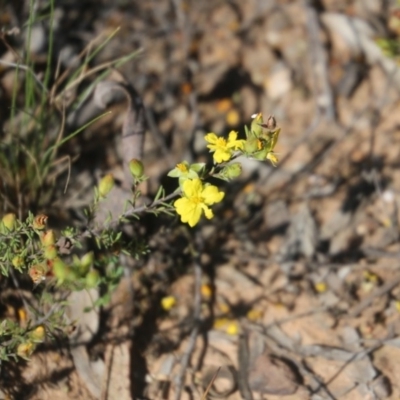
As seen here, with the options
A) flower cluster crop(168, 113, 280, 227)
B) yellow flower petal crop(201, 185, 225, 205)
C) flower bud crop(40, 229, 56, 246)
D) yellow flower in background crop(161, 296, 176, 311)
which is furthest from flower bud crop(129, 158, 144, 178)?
yellow flower in background crop(161, 296, 176, 311)

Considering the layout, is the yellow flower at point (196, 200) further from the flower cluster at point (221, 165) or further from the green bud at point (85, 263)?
the green bud at point (85, 263)

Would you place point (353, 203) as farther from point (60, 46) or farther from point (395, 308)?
point (60, 46)

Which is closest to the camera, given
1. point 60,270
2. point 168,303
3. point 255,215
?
point 60,270

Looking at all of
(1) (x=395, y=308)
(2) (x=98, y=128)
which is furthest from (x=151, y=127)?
(1) (x=395, y=308)

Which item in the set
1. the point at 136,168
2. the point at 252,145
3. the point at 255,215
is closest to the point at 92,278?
the point at 136,168

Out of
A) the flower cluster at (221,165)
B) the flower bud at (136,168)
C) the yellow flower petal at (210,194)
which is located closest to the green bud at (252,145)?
the flower cluster at (221,165)

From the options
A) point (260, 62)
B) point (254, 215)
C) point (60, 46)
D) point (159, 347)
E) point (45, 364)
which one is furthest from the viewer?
point (260, 62)

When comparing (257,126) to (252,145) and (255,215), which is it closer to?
(252,145)

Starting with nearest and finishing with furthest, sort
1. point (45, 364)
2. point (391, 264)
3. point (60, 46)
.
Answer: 1. point (45, 364)
2. point (391, 264)
3. point (60, 46)

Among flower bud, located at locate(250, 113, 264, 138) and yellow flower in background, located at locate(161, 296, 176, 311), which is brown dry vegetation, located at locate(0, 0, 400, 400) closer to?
yellow flower in background, located at locate(161, 296, 176, 311)
